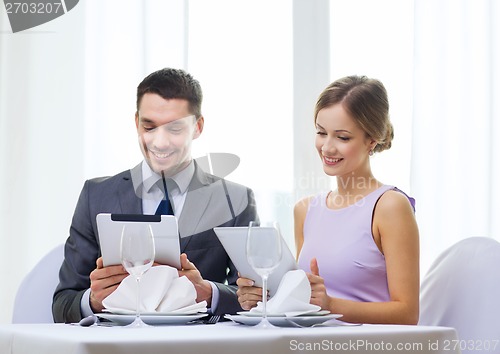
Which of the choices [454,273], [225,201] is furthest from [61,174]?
[454,273]

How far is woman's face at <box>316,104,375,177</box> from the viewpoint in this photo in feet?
7.66

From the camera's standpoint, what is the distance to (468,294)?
80.7 inches

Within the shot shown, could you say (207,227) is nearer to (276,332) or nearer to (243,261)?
(243,261)

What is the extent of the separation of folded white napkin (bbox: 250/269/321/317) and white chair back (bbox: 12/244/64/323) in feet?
2.87

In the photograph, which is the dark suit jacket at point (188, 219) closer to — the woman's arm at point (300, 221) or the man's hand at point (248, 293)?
the woman's arm at point (300, 221)

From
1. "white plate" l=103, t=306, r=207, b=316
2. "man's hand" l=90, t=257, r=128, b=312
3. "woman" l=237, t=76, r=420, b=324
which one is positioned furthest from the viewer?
"woman" l=237, t=76, r=420, b=324

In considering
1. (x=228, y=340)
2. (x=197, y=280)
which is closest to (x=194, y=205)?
(x=197, y=280)

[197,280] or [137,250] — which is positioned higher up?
[137,250]

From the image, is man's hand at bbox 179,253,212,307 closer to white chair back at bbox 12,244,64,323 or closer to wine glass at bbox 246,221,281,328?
wine glass at bbox 246,221,281,328

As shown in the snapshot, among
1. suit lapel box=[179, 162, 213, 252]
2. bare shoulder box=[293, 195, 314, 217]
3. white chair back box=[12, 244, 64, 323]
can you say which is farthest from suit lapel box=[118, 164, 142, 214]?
bare shoulder box=[293, 195, 314, 217]

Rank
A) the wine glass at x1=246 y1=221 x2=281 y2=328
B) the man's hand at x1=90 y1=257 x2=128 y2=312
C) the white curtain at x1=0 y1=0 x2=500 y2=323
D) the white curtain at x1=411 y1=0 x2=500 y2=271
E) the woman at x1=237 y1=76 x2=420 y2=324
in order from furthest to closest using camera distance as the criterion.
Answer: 1. the white curtain at x1=411 y1=0 x2=500 y2=271
2. the white curtain at x1=0 y1=0 x2=500 y2=323
3. the woman at x1=237 y1=76 x2=420 y2=324
4. the man's hand at x1=90 y1=257 x2=128 y2=312
5. the wine glass at x1=246 y1=221 x2=281 y2=328

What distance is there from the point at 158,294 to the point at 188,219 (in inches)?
25.2

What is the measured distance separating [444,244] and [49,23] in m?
1.92

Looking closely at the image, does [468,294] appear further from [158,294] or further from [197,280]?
[158,294]
